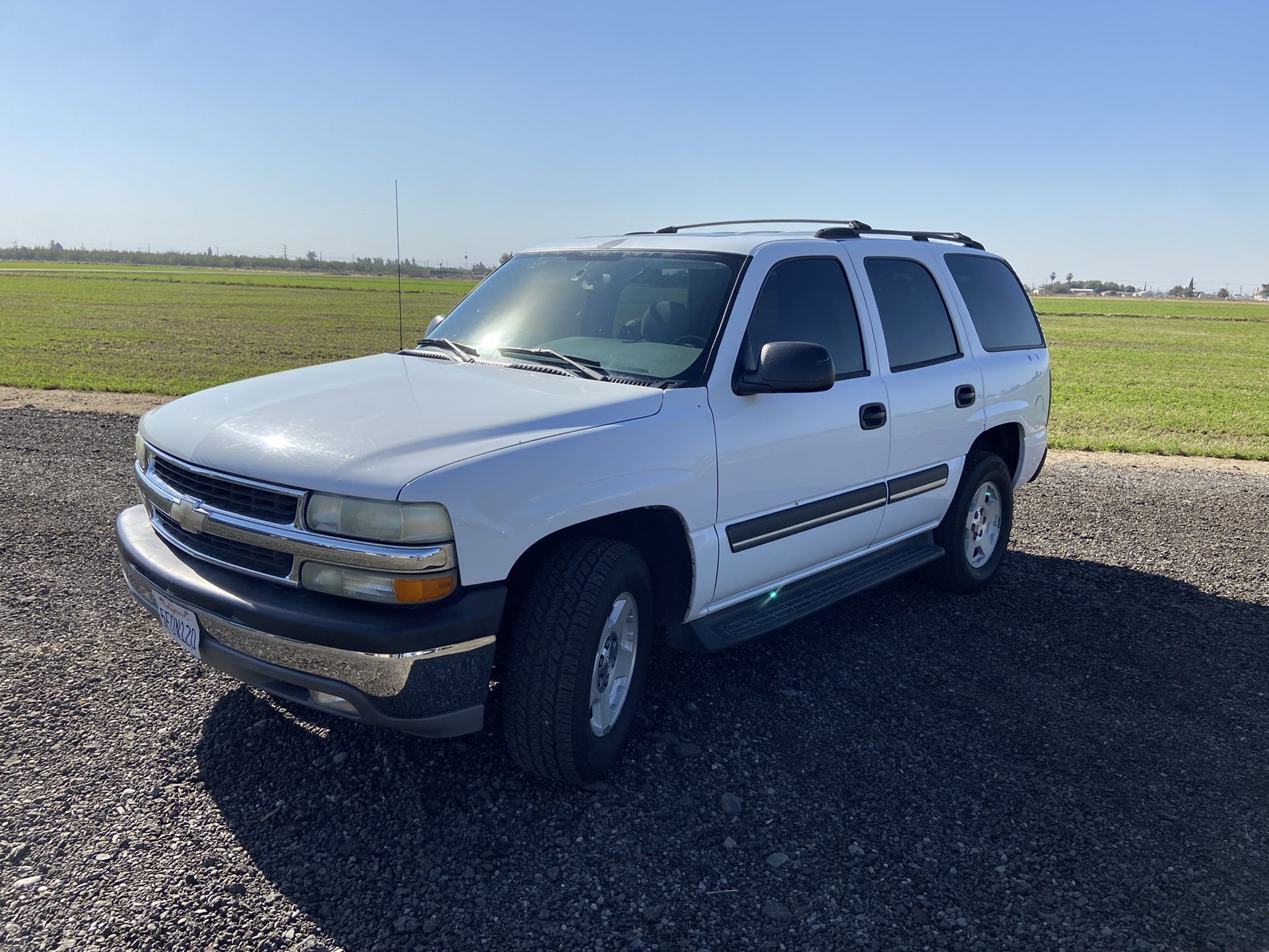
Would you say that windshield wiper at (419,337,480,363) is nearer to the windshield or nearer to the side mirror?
the windshield

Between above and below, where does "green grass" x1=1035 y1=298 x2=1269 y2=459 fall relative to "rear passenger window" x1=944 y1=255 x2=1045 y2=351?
below

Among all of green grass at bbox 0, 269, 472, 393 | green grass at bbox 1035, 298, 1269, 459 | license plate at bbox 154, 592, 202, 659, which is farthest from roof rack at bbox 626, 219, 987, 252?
green grass at bbox 0, 269, 472, 393

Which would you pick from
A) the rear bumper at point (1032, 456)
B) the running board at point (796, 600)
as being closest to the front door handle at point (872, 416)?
the running board at point (796, 600)

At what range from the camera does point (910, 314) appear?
4.96 m

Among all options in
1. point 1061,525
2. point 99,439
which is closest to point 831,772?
point 1061,525

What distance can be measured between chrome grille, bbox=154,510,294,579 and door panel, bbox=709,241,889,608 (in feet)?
5.22

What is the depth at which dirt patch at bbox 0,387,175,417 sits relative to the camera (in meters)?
11.6

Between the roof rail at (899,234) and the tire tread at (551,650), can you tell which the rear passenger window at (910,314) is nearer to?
the roof rail at (899,234)

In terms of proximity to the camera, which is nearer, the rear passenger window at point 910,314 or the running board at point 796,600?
the running board at point 796,600

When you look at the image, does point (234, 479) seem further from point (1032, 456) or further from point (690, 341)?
point (1032, 456)

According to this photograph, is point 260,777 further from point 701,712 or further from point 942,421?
point 942,421

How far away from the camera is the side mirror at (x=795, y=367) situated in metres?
3.59

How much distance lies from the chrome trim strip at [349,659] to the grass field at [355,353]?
410 inches

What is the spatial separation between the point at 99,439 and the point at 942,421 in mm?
8030
